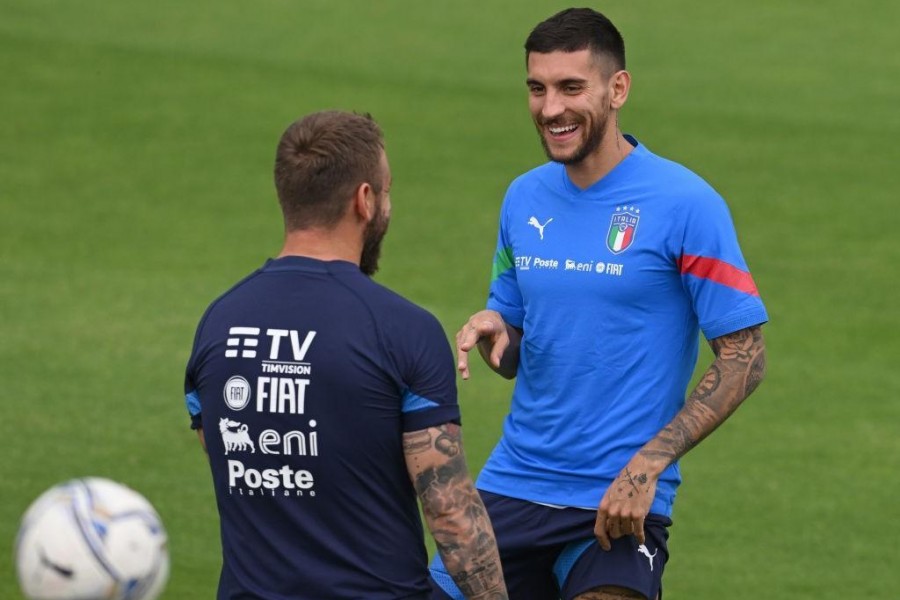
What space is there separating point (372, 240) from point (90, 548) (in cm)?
115

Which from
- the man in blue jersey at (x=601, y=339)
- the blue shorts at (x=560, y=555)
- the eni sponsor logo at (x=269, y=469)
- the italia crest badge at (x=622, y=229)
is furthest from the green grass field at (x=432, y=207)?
the eni sponsor logo at (x=269, y=469)

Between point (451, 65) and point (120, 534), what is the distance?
60.8 ft

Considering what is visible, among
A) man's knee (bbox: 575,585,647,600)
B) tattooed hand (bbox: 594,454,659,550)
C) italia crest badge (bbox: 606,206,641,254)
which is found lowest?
man's knee (bbox: 575,585,647,600)

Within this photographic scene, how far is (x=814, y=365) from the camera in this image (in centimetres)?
1295

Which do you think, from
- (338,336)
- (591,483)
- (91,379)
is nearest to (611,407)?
(591,483)

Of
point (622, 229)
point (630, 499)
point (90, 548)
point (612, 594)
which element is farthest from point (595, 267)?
point (90, 548)

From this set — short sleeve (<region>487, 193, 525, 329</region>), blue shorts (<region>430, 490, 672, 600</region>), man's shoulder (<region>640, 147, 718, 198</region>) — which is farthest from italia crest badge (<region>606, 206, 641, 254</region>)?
blue shorts (<region>430, 490, 672, 600</region>)

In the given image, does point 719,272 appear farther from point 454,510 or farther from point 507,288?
point 454,510

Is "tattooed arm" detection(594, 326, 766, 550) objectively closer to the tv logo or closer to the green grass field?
the tv logo

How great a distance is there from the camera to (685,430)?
550 centimetres

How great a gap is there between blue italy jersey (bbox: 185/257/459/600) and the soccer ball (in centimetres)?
31

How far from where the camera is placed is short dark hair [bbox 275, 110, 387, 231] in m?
4.68

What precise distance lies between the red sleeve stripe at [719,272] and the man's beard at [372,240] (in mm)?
1196

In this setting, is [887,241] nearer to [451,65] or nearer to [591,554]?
[451,65]
